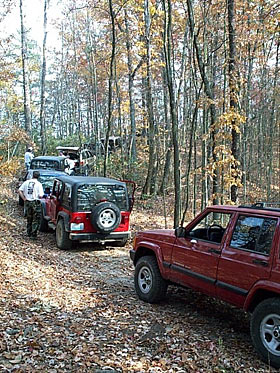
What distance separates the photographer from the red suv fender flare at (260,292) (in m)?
4.39

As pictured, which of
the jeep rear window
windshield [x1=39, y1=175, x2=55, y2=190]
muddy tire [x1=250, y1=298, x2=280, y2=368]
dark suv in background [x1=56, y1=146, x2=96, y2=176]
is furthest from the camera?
dark suv in background [x1=56, y1=146, x2=96, y2=176]

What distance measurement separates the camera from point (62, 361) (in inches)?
175

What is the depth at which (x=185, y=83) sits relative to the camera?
1859 cm

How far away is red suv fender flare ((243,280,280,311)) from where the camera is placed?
439 cm

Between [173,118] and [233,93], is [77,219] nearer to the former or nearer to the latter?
[173,118]

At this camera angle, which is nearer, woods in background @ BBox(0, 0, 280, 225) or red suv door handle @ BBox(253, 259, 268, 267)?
red suv door handle @ BBox(253, 259, 268, 267)

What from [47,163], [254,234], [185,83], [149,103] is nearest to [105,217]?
[254,234]

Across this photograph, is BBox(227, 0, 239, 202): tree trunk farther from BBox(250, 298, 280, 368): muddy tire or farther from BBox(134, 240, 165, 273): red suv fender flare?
BBox(250, 298, 280, 368): muddy tire

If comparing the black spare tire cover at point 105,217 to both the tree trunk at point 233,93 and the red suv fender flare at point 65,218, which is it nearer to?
the red suv fender flare at point 65,218

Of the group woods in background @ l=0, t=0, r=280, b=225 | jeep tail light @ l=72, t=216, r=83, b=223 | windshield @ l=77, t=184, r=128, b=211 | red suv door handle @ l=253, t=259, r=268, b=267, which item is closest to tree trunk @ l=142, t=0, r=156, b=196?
woods in background @ l=0, t=0, r=280, b=225

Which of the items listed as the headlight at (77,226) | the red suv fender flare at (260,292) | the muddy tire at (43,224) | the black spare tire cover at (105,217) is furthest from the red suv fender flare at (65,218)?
the red suv fender flare at (260,292)

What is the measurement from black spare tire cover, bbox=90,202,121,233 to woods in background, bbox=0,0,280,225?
2.00 meters

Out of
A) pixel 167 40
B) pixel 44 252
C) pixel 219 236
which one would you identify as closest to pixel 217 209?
pixel 219 236

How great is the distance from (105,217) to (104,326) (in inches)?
175
